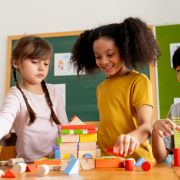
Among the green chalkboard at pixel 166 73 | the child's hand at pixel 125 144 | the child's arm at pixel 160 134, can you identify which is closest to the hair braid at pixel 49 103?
the child's arm at pixel 160 134

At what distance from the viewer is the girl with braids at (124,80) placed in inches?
37.9

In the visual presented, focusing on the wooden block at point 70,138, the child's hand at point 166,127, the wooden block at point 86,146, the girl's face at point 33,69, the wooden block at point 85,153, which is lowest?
the wooden block at point 85,153

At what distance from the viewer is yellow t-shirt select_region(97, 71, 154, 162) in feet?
3.13

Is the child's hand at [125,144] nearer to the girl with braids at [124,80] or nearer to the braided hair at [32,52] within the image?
the girl with braids at [124,80]

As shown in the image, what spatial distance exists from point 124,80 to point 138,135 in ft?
0.88

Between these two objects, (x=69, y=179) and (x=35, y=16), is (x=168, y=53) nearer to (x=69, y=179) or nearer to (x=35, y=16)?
(x=35, y=16)

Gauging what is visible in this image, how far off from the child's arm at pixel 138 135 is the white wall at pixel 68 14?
4.39ft

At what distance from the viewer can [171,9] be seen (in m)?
2.10

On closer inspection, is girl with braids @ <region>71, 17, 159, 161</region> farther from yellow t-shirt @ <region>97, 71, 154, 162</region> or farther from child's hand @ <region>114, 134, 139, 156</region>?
child's hand @ <region>114, 134, 139, 156</region>

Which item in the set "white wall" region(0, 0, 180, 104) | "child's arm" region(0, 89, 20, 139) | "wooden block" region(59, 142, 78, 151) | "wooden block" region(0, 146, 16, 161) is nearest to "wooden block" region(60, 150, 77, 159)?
"wooden block" region(59, 142, 78, 151)

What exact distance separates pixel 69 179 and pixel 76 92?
62.8 inches

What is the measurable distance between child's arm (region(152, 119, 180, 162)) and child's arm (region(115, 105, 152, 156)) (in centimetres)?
3

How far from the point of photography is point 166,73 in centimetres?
202

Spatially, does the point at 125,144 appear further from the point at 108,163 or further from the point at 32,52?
the point at 32,52
